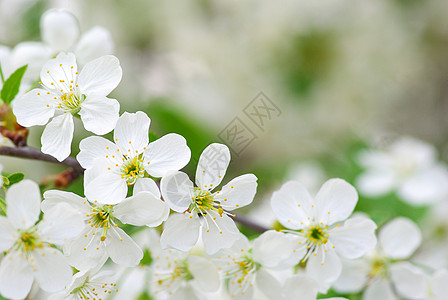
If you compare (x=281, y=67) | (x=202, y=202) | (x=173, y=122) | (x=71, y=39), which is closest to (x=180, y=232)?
(x=202, y=202)

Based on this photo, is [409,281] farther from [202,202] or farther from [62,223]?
[62,223]

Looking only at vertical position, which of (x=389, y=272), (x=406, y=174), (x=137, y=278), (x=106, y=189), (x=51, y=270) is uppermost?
(x=406, y=174)

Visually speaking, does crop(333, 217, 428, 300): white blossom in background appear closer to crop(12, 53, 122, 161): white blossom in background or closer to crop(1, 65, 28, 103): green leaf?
crop(12, 53, 122, 161): white blossom in background

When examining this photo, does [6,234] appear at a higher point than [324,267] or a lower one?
lower

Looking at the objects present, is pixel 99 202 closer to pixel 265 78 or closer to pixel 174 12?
pixel 265 78

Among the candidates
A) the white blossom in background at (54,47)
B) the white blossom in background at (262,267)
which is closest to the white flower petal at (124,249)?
the white blossom in background at (262,267)

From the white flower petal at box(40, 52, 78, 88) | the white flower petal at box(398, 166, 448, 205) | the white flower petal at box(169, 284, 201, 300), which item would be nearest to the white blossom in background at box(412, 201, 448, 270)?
the white flower petal at box(398, 166, 448, 205)

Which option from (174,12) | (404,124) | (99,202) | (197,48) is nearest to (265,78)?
(197,48)
